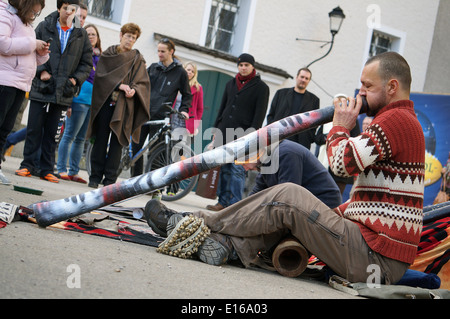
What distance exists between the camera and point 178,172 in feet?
12.9

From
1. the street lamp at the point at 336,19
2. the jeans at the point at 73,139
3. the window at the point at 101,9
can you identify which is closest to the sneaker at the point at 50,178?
the jeans at the point at 73,139

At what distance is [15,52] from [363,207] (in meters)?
3.85

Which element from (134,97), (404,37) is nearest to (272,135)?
(134,97)

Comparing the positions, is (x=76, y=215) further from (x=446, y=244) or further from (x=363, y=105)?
(x=446, y=244)

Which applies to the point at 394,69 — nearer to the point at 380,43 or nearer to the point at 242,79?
the point at 242,79

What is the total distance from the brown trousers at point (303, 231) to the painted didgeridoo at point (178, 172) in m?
0.34

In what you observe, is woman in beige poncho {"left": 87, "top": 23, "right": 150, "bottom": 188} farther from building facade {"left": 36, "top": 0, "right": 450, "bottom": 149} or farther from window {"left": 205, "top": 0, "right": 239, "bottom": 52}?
window {"left": 205, "top": 0, "right": 239, "bottom": 52}

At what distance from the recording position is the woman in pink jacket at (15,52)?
19.2ft

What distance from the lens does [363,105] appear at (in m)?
3.59

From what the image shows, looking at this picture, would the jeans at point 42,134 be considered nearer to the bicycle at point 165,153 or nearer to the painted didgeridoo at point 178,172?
the bicycle at point 165,153

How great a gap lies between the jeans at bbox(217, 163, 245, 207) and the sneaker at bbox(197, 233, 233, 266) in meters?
4.73

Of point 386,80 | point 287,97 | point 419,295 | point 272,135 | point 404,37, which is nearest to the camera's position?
point 419,295
